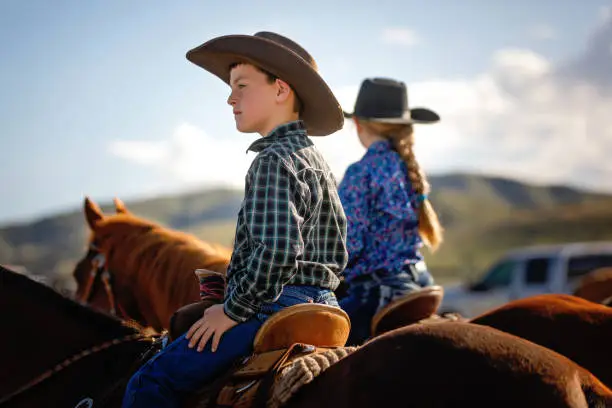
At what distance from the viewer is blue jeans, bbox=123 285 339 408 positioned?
2.49m

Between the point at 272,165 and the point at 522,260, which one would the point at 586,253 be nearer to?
the point at 522,260

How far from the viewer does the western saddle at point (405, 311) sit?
4215 millimetres

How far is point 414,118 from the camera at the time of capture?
5.32m

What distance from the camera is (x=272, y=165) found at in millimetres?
2527

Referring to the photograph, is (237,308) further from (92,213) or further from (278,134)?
(92,213)

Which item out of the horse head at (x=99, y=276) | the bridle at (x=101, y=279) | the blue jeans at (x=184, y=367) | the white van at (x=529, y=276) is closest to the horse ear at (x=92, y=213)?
the horse head at (x=99, y=276)

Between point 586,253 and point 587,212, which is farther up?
point 586,253

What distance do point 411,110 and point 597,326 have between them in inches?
89.5

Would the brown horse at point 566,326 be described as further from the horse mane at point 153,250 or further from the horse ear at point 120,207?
the horse ear at point 120,207

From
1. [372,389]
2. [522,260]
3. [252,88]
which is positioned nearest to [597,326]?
[372,389]

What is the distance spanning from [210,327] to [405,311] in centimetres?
204

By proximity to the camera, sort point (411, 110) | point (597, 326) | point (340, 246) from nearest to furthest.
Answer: point (340, 246) < point (597, 326) < point (411, 110)

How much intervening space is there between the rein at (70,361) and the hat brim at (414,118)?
2.49 m

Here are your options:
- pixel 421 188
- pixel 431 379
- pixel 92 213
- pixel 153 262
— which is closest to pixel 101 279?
pixel 153 262
